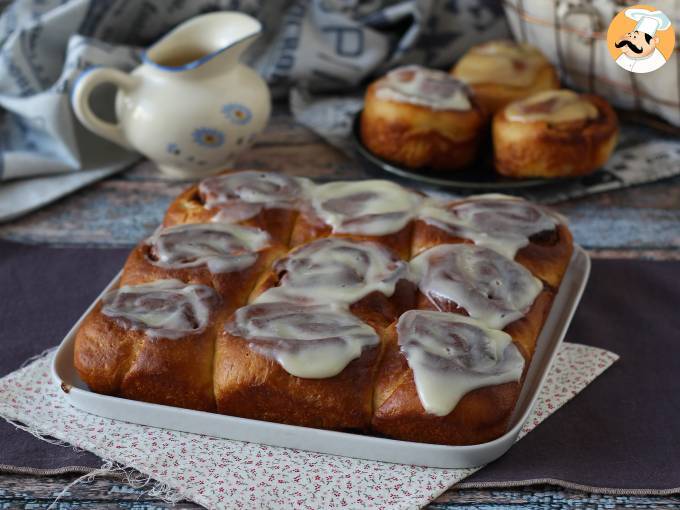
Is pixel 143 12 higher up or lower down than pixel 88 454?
higher up

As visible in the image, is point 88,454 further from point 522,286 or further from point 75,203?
point 75,203

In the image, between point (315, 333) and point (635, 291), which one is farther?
point (635, 291)

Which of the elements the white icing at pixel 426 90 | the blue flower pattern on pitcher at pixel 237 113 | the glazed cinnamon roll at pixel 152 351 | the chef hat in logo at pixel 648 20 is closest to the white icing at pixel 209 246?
the glazed cinnamon roll at pixel 152 351

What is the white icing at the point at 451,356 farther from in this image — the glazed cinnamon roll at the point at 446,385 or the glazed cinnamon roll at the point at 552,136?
the glazed cinnamon roll at the point at 552,136

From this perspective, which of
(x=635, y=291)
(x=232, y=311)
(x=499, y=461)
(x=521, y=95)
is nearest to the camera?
(x=499, y=461)

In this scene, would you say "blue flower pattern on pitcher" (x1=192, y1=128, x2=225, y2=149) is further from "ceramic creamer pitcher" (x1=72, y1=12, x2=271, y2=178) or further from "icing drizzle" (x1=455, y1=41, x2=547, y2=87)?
"icing drizzle" (x1=455, y1=41, x2=547, y2=87)

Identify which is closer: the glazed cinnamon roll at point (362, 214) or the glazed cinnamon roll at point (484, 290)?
the glazed cinnamon roll at point (484, 290)

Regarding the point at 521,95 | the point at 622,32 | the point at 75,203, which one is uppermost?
the point at 622,32

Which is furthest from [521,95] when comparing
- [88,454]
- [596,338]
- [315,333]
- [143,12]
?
[88,454]
